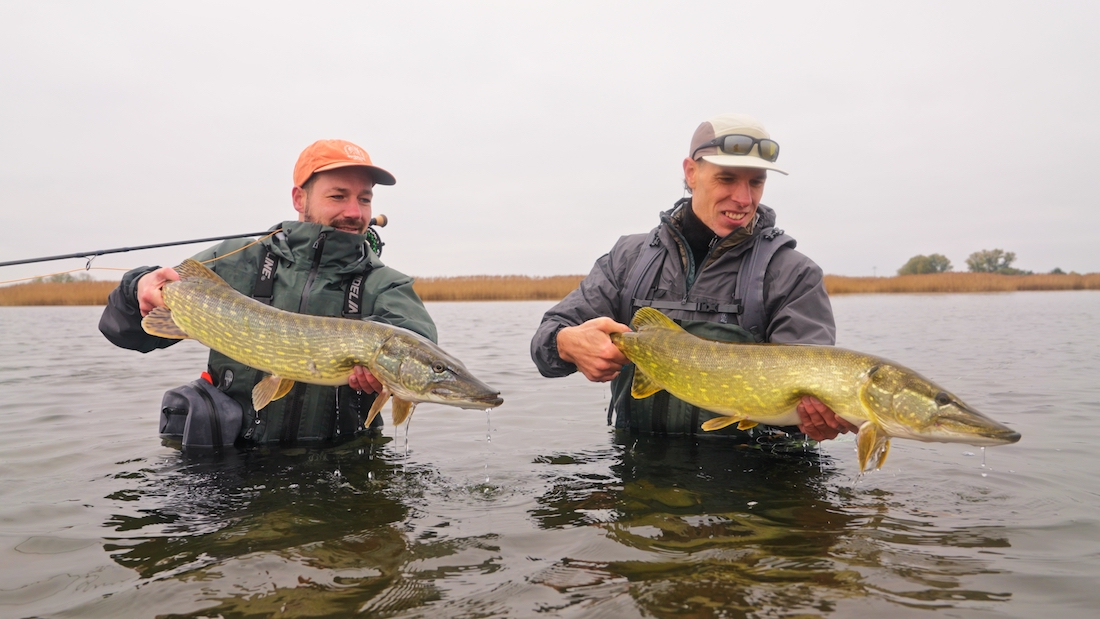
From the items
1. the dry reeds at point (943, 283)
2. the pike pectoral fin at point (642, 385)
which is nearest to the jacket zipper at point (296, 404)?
the pike pectoral fin at point (642, 385)

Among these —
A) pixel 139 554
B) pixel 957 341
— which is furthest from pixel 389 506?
pixel 957 341

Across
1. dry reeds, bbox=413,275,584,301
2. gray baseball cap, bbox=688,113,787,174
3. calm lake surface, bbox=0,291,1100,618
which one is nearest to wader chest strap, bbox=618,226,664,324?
gray baseball cap, bbox=688,113,787,174

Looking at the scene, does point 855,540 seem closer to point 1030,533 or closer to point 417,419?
point 1030,533

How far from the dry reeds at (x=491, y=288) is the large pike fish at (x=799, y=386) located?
18.5m

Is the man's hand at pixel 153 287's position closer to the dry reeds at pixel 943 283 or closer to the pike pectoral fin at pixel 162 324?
the pike pectoral fin at pixel 162 324

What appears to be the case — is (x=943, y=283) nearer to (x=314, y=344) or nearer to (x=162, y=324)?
(x=314, y=344)

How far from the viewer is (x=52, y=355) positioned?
10953mm

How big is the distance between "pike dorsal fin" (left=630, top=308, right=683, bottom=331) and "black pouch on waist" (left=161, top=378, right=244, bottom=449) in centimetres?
259

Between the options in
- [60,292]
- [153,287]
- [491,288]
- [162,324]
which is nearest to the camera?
[162,324]

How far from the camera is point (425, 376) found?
3.43 metres

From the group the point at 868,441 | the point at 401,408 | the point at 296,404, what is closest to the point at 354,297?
the point at 296,404

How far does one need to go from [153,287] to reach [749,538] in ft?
11.5

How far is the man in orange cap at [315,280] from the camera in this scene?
4371 millimetres

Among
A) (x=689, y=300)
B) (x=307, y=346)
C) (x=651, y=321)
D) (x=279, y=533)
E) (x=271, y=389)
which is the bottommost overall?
(x=279, y=533)
